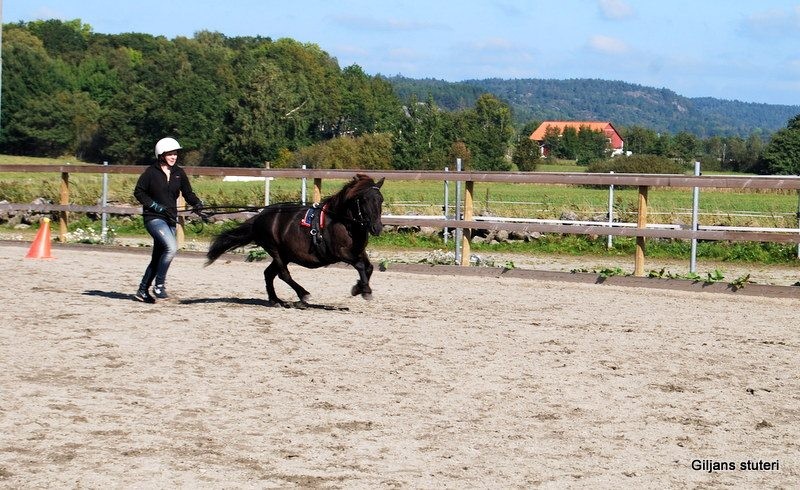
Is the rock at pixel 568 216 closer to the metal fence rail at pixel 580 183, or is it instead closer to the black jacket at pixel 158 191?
the metal fence rail at pixel 580 183

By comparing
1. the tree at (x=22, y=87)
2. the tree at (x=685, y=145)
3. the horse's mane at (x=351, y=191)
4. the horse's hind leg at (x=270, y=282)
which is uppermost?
the tree at (x=22, y=87)

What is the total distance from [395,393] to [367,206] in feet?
12.9

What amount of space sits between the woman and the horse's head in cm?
193

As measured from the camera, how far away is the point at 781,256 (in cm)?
1903

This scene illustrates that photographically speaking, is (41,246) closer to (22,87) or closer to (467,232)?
(467,232)

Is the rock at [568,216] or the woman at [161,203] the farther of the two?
the rock at [568,216]

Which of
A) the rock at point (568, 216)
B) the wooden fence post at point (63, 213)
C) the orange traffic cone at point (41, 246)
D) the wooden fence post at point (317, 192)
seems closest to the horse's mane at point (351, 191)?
the wooden fence post at point (317, 192)

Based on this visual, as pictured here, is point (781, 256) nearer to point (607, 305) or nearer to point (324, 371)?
point (607, 305)

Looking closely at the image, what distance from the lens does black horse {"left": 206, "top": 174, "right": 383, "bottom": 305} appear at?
11.2 meters

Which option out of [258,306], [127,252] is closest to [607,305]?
[258,306]

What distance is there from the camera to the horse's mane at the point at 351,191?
11.2m

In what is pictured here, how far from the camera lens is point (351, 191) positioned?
36.9 feet

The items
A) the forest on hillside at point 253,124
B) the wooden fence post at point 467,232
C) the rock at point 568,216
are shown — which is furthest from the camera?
the forest on hillside at point 253,124

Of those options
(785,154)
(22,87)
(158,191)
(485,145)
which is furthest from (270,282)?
(22,87)
